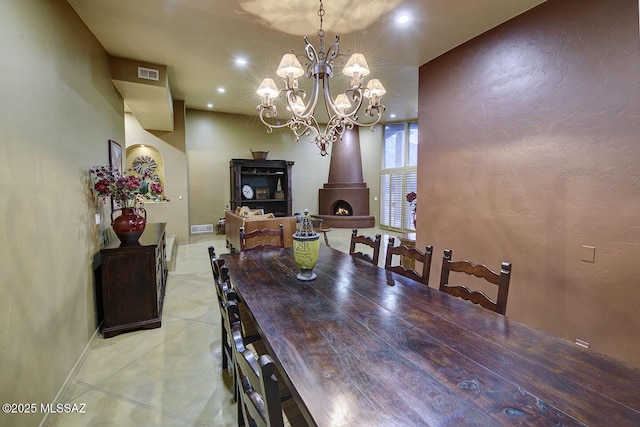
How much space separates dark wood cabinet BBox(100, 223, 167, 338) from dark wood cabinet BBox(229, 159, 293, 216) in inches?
213

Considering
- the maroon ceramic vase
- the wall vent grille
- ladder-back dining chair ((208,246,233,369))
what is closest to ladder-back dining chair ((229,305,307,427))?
ladder-back dining chair ((208,246,233,369))

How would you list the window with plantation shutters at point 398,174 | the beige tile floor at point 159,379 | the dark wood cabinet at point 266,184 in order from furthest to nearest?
the window with plantation shutters at point 398,174 → the dark wood cabinet at point 266,184 → the beige tile floor at point 159,379

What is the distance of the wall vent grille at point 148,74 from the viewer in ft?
13.1

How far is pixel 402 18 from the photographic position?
3.01m

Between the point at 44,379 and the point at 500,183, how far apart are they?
399cm

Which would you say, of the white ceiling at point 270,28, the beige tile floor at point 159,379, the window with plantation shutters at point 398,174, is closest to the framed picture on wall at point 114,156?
the white ceiling at point 270,28

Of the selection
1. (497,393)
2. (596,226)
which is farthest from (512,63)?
(497,393)

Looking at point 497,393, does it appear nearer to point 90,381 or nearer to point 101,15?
point 90,381

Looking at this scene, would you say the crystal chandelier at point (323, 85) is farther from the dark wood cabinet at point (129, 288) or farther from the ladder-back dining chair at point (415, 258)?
the dark wood cabinet at point (129, 288)

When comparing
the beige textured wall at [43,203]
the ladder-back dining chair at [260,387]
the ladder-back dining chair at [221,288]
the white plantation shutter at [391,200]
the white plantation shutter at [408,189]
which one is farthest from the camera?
the white plantation shutter at [391,200]

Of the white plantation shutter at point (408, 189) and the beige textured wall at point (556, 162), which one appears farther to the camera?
the white plantation shutter at point (408, 189)

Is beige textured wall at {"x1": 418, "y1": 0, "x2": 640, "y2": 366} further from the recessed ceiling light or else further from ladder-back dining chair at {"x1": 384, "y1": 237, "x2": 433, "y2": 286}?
ladder-back dining chair at {"x1": 384, "y1": 237, "x2": 433, "y2": 286}

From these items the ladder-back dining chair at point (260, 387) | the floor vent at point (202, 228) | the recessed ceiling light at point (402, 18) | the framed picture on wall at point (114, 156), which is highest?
the recessed ceiling light at point (402, 18)

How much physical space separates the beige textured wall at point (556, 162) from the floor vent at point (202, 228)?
678cm
